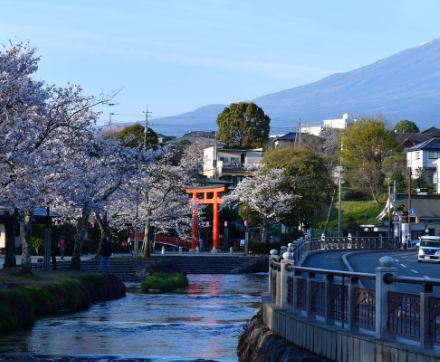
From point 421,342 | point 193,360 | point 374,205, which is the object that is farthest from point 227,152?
point 421,342

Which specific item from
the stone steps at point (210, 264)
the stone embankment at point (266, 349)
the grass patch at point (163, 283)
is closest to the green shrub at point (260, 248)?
the stone steps at point (210, 264)

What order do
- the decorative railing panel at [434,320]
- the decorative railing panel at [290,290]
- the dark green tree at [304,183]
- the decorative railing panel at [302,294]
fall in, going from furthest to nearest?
the dark green tree at [304,183], the decorative railing panel at [290,290], the decorative railing panel at [302,294], the decorative railing panel at [434,320]

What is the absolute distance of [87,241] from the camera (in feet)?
198

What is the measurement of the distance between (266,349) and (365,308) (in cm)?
382

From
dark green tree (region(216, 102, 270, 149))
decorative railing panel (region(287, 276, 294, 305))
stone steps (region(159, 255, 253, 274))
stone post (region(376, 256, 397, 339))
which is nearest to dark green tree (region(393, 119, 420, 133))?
dark green tree (region(216, 102, 270, 149))

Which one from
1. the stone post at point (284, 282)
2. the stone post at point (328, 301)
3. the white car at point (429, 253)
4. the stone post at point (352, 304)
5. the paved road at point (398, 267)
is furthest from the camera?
the white car at point (429, 253)

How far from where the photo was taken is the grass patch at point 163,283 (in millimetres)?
36219

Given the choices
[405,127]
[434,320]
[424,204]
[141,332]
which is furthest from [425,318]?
[405,127]

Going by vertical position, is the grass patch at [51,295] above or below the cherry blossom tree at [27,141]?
below

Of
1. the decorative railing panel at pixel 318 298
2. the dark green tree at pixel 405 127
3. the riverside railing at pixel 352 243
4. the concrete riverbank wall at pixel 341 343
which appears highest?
the dark green tree at pixel 405 127

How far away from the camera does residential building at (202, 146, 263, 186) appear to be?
92.2 m

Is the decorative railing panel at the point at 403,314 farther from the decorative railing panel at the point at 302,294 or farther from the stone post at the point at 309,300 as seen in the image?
the decorative railing panel at the point at 302,294

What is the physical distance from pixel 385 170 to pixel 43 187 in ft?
251

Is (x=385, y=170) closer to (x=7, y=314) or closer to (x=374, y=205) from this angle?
(x=374, y=205)
